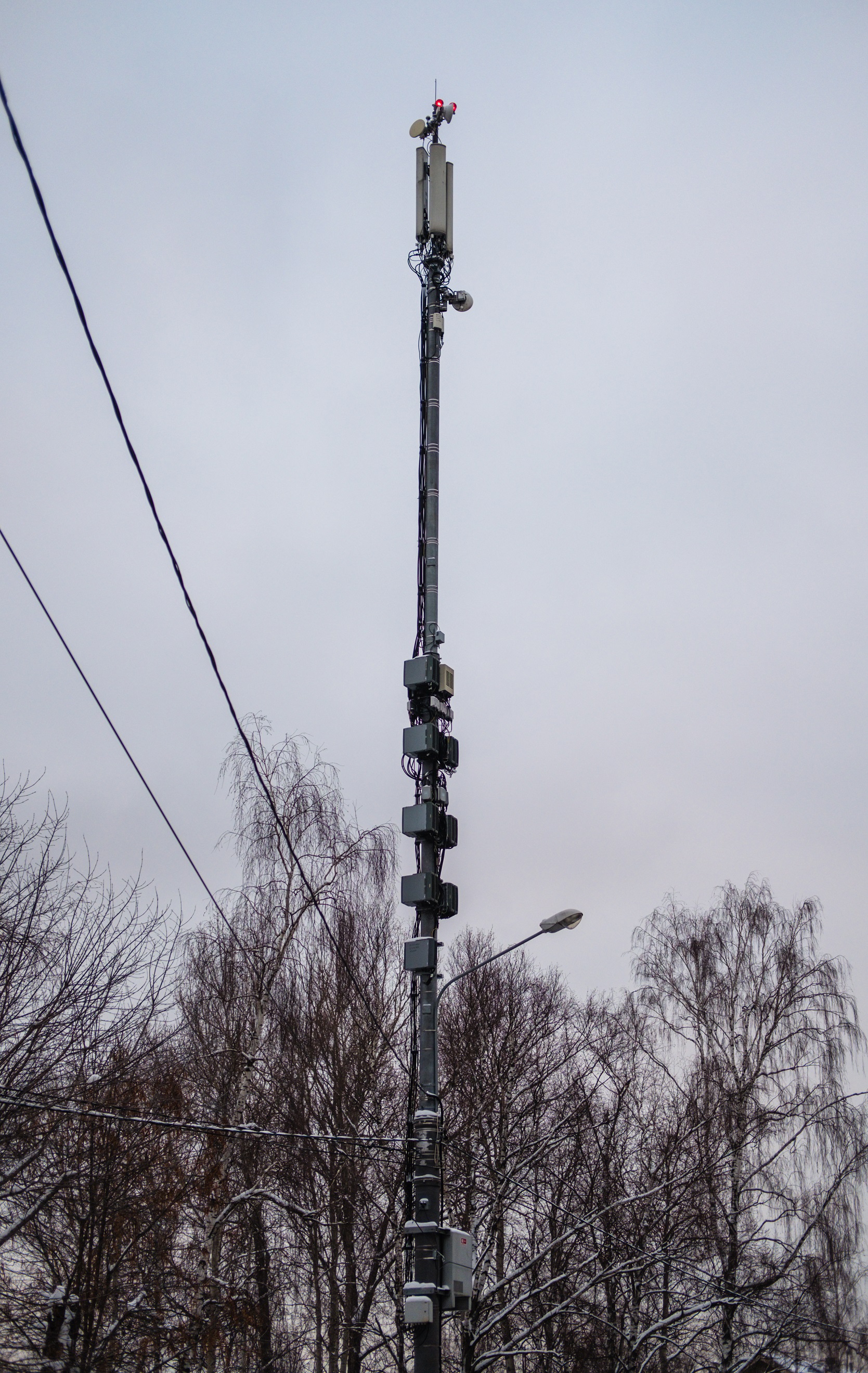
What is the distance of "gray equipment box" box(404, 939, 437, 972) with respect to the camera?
9.85m

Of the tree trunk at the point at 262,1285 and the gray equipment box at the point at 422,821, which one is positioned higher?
the gray equipment box at the point at 422,821

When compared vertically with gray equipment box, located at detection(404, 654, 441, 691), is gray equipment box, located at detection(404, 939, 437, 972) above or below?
below

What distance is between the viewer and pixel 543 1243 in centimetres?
2047

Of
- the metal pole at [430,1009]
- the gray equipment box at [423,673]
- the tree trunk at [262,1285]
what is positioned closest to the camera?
the metal pole at [430,1009]

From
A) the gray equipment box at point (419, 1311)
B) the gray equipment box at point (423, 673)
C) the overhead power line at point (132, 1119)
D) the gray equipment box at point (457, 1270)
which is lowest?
the gray equipment box at point (419, 1311)

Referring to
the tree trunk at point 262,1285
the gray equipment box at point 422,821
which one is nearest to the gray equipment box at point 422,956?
the gray equipment box at point 422,821

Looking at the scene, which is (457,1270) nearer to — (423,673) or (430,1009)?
(430,1009)

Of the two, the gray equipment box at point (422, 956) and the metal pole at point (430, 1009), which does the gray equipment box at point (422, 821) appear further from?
the gray equipment box at point (422, 956)

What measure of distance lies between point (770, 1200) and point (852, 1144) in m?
2.37

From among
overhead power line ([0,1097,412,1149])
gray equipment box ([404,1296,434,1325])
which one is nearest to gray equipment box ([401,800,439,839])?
overhead power line ([0,1097,412,1149])

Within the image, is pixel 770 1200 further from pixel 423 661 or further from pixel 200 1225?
pixel 423 661

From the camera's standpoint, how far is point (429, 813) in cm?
1028

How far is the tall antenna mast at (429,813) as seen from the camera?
9203mm

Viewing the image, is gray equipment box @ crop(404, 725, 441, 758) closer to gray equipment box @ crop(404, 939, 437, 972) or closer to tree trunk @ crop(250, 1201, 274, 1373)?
gray equipment box @ crop(404, 939, 437, 972)
